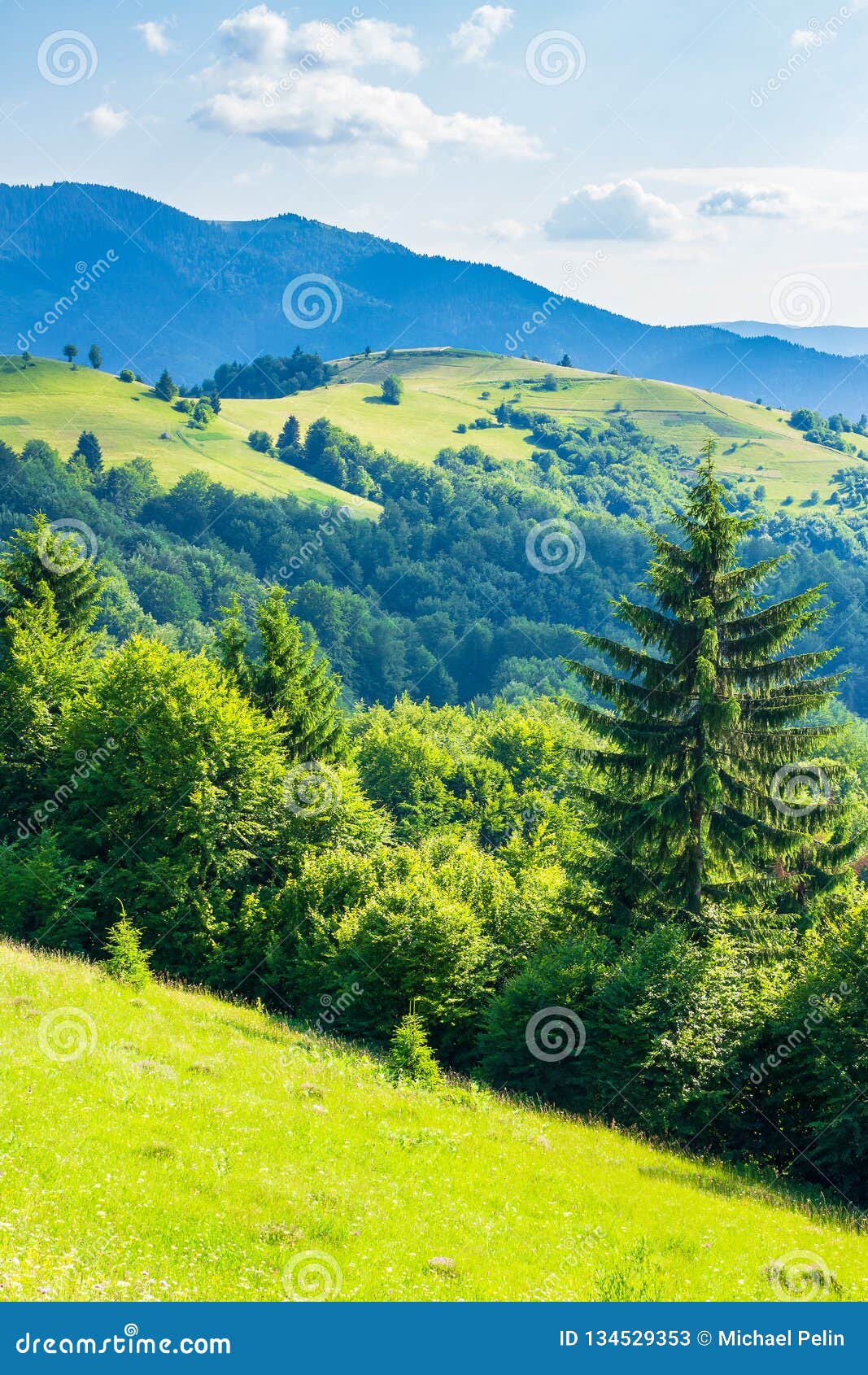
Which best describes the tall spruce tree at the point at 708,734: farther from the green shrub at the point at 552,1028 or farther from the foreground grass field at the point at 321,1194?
the foreground grass field at the point at 321,1194

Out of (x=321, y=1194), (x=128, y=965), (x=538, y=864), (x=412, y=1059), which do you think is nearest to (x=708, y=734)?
(x=412, y=1059)

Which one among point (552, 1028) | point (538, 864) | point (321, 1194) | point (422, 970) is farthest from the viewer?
point (538, 864)

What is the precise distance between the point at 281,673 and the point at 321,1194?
95.7 feet

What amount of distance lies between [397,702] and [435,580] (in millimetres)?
96814

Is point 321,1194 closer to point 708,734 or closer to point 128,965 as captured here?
point 128,965

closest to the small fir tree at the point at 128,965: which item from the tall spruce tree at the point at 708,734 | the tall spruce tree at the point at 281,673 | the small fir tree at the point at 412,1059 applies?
the small fir tree at the point at 412,1059

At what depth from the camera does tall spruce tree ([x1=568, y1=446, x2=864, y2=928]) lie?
82.7ft

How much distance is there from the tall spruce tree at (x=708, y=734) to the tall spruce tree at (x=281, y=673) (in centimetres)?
1642

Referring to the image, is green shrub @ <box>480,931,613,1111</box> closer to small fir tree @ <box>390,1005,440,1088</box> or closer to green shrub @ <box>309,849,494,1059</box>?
green shrub @ <box>309,849,494,1059</box>

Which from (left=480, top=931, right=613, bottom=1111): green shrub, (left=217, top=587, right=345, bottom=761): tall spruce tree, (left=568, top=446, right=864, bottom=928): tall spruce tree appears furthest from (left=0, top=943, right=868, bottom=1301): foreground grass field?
(left=217, top=587, right=345, bottom=761): tall spruce tree

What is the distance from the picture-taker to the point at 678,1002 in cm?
2153

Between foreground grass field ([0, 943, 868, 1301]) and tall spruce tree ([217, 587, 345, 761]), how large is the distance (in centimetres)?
2196

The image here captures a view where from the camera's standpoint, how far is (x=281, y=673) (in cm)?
4016

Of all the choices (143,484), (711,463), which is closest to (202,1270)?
(711,463)
